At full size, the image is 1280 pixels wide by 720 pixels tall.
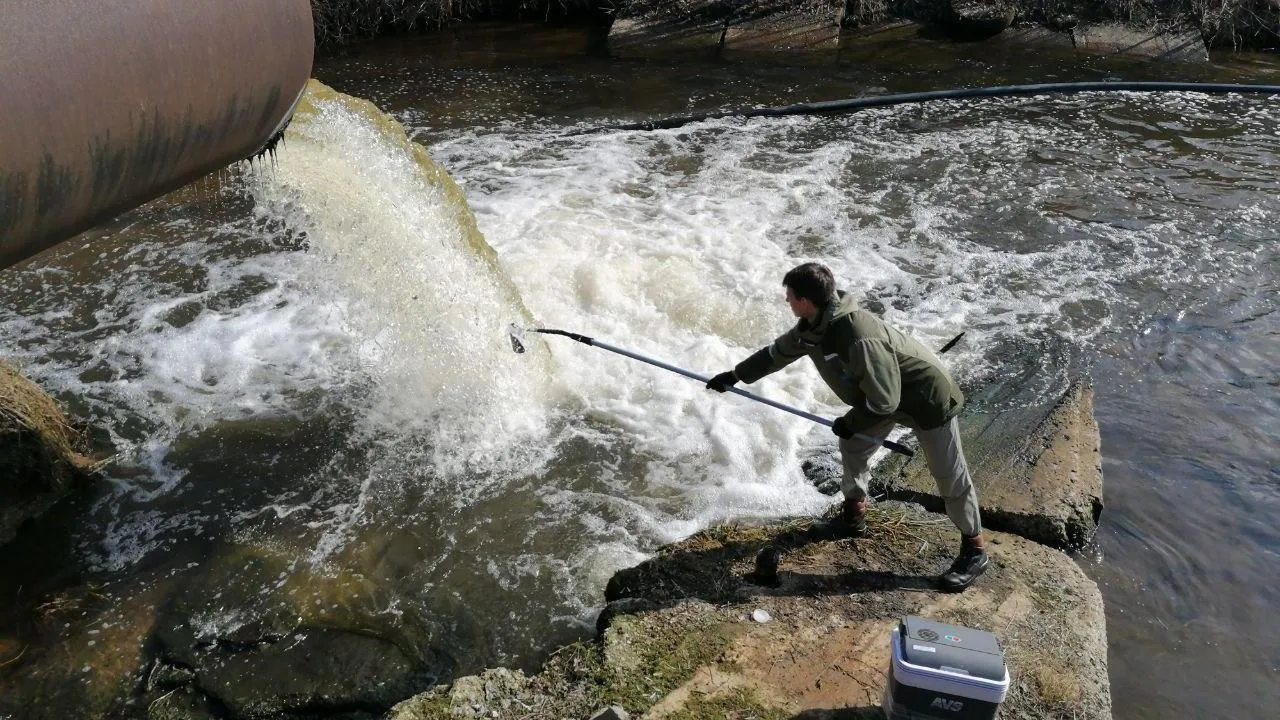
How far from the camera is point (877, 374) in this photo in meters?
3.91

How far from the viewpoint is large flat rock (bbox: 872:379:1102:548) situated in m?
4.79

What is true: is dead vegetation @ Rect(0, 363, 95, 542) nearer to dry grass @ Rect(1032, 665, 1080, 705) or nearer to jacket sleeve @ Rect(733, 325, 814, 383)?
jacket sleeve @ Rect(733, 325, 814, 383)

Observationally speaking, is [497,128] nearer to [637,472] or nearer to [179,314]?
[179,314]

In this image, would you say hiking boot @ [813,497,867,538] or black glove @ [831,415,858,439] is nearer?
black glove @ [831,415,858,439]

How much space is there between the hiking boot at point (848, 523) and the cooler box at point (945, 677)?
118 cm

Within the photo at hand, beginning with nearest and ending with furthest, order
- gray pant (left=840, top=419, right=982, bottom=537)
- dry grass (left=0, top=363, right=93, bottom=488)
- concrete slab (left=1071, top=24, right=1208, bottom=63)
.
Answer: gray pant (left=840, top=419, right=982, bottom=537) < dry grass (left=0, top=363, right=93, bottom=488) < concrete slab (left=1071, top=24, right=1208, bottom=63)

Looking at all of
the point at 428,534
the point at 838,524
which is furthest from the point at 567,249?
the point at 838,524

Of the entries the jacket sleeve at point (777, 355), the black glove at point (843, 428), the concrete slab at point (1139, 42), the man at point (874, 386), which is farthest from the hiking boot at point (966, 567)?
the concrete slab at point (1139, 42)

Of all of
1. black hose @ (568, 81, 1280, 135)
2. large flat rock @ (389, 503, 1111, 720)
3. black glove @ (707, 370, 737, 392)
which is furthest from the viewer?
black hose @ (568, 81, 1280, 135)

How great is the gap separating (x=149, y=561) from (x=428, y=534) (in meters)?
1.43

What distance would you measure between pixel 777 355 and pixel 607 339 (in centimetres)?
252

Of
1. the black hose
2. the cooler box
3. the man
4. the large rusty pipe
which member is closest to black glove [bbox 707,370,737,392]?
the man

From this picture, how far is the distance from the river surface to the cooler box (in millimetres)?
1233

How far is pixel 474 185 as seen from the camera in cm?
922
